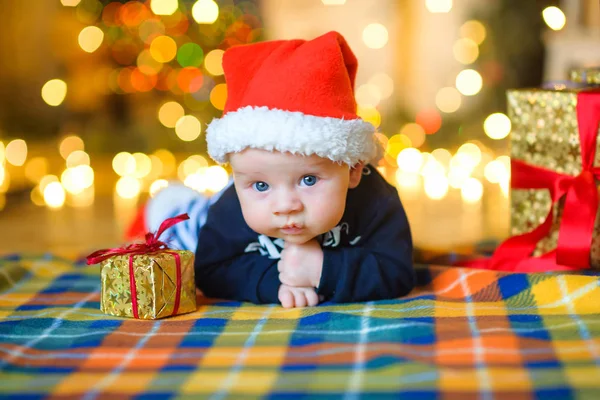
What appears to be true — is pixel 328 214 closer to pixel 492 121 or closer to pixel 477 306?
pixel 477 306

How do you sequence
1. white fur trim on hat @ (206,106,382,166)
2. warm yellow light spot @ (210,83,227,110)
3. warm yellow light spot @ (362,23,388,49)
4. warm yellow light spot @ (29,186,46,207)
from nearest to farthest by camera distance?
white fur trim on hat @ (206,106,382,166) < warm yellow light spot @ (29,186,46,207) < warm yellow light spot @ (210,83,227,110) < warm yellow light spot @ (362,23,388,49)

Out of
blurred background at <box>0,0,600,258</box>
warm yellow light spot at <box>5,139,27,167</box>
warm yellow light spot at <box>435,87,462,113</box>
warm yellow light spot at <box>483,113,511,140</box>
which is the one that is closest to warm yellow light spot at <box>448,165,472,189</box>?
blurred background at <box>0,0,600,258</box>

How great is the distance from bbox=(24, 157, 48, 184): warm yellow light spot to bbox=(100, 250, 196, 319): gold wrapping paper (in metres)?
2.19

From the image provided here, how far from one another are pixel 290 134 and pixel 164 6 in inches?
104

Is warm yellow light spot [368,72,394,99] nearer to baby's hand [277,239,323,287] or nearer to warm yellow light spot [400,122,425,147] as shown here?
warm yellow light spot [400,122,425,147]

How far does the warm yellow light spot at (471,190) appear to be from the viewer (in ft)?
9.93

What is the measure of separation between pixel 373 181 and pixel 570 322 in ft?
1.43

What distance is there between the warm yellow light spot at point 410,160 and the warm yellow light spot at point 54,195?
4.94 feet

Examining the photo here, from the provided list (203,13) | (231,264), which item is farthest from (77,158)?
(231,264)

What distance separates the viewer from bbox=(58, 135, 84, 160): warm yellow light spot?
359 cm

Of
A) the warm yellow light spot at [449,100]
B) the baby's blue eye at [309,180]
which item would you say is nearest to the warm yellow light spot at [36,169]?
the warm yellow light spot at [449,100]

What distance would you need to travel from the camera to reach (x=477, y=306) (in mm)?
1271

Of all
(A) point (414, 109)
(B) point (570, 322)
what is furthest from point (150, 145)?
(B) point (570, 322)

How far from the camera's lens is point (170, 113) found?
3.76 meters
